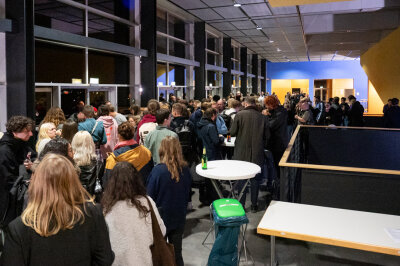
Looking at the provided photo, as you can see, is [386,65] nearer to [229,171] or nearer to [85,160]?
[229,171]

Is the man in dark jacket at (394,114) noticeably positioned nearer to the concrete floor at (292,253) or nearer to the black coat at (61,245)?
the concrete floor at (292,253)

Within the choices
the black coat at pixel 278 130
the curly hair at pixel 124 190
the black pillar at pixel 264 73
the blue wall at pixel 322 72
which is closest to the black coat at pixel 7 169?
the curly hair at pixel 124 190

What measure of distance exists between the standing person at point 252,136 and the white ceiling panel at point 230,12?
5.48 metres

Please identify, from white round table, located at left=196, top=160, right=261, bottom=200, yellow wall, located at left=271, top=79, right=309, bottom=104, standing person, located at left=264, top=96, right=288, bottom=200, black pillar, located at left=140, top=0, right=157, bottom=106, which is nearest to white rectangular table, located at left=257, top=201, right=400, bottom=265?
white round table, located at left=196, top=160, right=261, bottom=200

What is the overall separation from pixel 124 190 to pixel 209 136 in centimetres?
289

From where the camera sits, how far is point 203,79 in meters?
11.5

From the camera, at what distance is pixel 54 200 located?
143cm

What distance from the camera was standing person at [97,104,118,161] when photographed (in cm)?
512

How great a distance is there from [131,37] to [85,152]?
221 inches

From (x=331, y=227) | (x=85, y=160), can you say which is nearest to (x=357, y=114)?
(x=331, y=227)

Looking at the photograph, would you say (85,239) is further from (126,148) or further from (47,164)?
(126,148)

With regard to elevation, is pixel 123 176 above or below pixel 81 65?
below

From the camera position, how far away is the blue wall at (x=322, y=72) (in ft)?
74.6

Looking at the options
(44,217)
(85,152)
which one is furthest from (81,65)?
(44,217)
